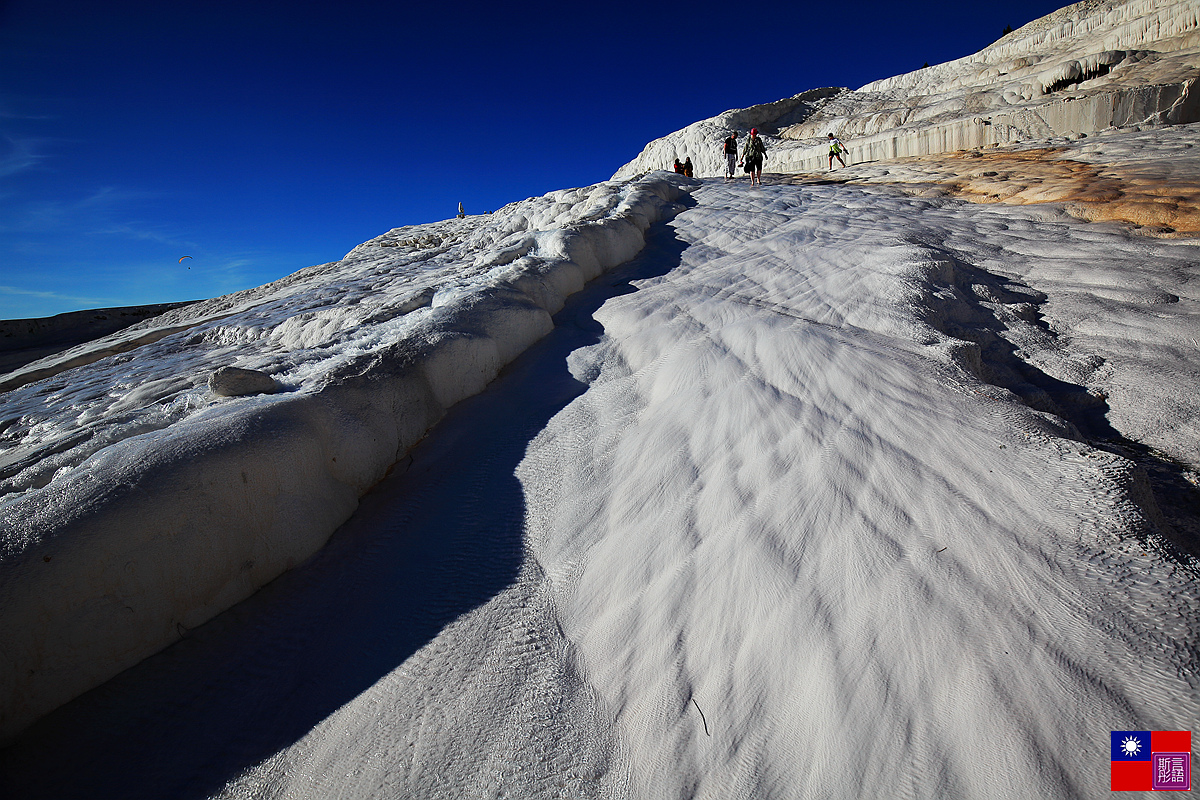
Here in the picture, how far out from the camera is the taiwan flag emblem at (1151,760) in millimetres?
754

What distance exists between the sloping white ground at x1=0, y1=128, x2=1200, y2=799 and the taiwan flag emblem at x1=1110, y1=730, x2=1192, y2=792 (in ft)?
0.08

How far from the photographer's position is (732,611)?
1163mm

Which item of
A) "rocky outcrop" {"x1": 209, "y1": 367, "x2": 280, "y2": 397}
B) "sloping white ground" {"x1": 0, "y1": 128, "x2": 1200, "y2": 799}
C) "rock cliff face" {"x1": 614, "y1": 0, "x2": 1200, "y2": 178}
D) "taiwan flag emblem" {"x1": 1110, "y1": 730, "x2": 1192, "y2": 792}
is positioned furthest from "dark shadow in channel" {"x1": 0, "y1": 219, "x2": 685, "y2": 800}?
"rock cliff face" {"x1": 614, "y1": 0, "x2": 1200, "y2": 178}

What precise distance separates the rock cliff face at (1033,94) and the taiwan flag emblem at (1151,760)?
12.5 metres

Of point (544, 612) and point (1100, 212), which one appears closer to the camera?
point (544, 612)

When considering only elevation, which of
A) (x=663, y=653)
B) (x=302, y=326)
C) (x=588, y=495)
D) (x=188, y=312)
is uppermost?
(x=188, y=312)

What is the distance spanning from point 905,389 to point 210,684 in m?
2.29

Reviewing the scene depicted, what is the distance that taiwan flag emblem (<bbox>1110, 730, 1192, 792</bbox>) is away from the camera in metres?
0.75

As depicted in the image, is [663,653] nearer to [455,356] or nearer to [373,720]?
[373,720]

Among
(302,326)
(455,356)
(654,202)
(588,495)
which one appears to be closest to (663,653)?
(588,495)

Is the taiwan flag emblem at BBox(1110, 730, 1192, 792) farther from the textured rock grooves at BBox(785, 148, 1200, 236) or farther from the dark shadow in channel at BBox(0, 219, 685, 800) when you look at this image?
the textured rock grooves at BBox(785, 148, 1200, 236)

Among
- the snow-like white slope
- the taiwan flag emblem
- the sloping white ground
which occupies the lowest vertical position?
the taiwan flag emblem

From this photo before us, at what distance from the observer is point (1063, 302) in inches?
104

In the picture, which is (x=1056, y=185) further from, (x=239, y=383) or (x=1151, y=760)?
(x=239, y=383)
